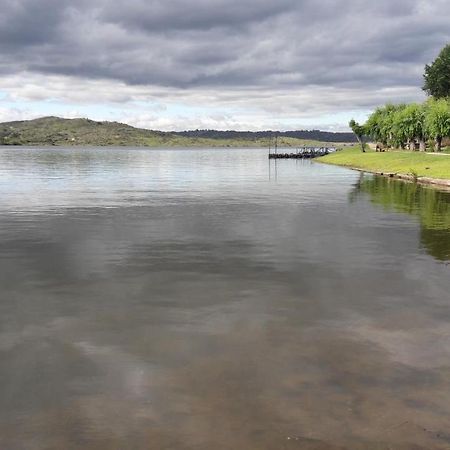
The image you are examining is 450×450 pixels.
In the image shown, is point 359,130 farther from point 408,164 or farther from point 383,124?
point 408,164

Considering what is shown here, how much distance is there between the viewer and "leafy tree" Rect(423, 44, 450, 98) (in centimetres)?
16325

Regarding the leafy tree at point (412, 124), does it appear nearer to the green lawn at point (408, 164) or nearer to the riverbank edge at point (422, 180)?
the green lawn at point (408, 164)

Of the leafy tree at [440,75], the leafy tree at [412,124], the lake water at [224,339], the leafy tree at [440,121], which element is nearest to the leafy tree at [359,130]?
the leafy tree at [440,75]

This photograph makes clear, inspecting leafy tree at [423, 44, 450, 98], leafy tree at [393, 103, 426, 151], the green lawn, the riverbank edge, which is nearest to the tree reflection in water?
the riverbank edge

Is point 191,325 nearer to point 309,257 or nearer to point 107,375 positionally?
point 107,375

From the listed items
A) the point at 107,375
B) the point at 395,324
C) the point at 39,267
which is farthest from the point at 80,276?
the point at 395,324

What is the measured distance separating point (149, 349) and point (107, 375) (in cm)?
199

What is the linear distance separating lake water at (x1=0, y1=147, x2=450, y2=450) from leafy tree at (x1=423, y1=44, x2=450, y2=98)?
482 ft

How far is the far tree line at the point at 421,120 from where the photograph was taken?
391ft

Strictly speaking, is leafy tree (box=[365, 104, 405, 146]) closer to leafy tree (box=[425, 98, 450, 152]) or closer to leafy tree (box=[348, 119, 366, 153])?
leafy tree (box=[348, 119, 366, 153])

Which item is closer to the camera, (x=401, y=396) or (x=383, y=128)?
(x=401, y=396)

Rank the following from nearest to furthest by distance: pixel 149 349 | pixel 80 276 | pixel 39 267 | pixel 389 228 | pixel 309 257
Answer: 1. pixel 149 349
2. pixel 80 276
3. pixel 39 267
4. pixel 309 257
5. pixel 389 228

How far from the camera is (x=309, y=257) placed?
27.8 metres

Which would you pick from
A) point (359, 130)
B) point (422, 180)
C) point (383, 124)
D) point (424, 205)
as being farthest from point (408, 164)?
point (359, 130)
